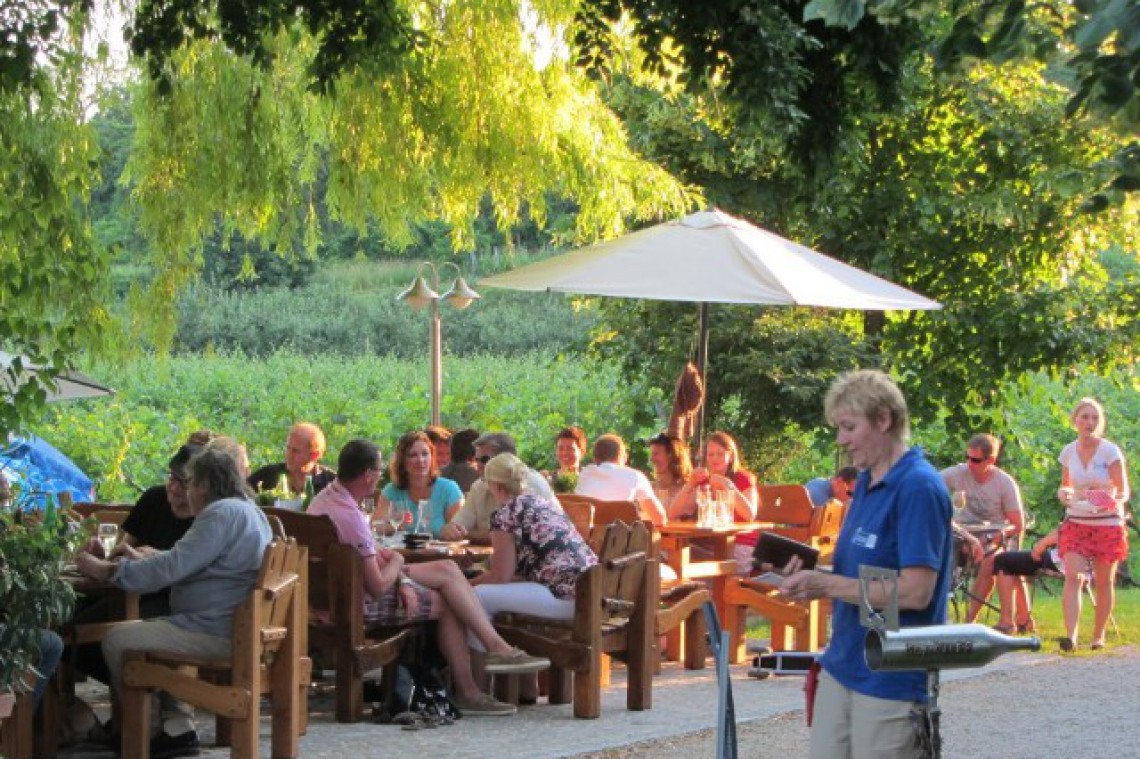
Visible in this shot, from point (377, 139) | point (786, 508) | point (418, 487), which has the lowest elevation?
point (786, 508)

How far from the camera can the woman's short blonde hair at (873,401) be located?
5570mm

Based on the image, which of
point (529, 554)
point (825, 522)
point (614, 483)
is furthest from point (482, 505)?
point (825, 522)

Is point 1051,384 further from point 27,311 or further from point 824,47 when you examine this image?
point 27,311

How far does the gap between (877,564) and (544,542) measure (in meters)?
4.74

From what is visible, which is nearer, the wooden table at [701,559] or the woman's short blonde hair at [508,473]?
the woman's short blonde hair at [508,473]

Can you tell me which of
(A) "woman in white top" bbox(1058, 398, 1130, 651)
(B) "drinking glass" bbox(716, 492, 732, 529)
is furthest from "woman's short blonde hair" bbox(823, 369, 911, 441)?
(A) "woman in white top" bbox(1058, 398, 1130, 651)

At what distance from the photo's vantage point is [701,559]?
13.1 meters

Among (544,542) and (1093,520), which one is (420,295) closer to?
(1093,520)

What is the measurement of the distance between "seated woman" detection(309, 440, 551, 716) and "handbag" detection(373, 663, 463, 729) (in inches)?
6.2

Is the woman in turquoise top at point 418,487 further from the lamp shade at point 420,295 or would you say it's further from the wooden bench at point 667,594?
the lamp shade at point 420,295

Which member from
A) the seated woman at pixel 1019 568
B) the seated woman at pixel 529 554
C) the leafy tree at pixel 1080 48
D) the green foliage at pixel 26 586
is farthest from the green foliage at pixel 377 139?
the leafy tree at pixel 1080 48

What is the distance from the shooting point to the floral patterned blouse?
10102 mm

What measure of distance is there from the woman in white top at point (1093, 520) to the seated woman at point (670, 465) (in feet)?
9.31

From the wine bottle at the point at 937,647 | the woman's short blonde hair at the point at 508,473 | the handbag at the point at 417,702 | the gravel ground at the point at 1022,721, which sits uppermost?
the woman's short blonde hair at the point at 508,473
